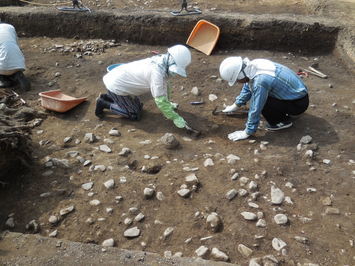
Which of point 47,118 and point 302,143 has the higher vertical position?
point 302,143

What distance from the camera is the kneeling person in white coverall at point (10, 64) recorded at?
5.52 m

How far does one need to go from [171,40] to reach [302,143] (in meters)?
3.56

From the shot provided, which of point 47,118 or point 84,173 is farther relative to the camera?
point 47,118

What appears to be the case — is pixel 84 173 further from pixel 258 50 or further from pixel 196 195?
pixel 258 50

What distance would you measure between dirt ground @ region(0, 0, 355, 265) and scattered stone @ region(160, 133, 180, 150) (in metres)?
0.07

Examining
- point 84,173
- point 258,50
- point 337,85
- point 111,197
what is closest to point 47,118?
point 84,173

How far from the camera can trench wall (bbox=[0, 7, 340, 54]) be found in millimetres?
6203

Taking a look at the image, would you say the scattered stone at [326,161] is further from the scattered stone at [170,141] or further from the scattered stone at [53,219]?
the scattered stone at [53,219]

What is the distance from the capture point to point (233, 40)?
652cm

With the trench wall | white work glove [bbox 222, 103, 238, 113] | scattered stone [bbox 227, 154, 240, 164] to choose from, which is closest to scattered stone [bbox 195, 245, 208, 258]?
scattered stone [bbox 227, 154, 240, 164]

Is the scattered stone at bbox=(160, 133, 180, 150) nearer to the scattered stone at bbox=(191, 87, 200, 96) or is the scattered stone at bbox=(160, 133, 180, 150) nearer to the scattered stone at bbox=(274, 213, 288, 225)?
the scattered stone at bbox=(191, 87, 200, 96)

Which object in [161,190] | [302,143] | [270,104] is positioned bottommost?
[161,190]

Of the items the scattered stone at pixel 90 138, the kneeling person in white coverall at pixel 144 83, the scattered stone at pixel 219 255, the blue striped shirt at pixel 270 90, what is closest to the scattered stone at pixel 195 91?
the kneeling person in white coverall at pixel 144 83

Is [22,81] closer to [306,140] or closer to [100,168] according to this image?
[100,168]
